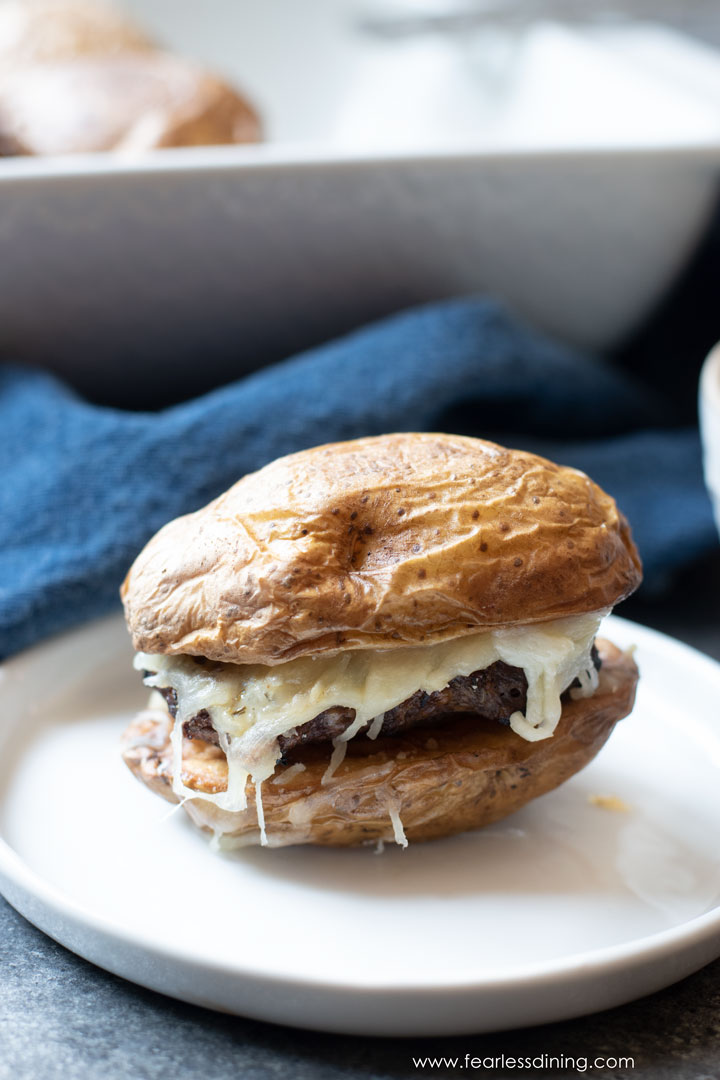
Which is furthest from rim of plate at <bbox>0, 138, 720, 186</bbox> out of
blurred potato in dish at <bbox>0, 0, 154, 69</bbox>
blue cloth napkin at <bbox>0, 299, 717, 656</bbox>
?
blurred potato in dish at <bbox>0, 0, 154, 69</bbox>

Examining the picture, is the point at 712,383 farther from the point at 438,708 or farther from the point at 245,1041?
the point at 245,1041

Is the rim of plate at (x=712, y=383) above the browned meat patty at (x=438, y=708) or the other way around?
above

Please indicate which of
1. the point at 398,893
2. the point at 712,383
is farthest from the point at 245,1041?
the point at 712,383

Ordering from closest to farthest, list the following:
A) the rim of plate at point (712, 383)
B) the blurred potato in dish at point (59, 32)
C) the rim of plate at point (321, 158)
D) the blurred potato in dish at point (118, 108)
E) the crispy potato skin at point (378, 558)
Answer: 1. the crispy potato skin at point (378, 558)
2. the rim of plate at point (712, 383)
3. the rim of plate at point (321, 158)
4. the blurred potato in dish at point (118, 108)
5. the blurred potato in dish at point (59, 32)

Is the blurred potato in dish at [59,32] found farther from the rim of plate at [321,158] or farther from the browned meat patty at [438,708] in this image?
the browned meat patty at [438,708]

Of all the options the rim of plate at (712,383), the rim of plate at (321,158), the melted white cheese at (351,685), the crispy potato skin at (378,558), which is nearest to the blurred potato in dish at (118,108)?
the rim of plate at (321,158)

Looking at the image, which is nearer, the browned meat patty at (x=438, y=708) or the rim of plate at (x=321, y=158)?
the browned meat patty at (x=438, y=708)

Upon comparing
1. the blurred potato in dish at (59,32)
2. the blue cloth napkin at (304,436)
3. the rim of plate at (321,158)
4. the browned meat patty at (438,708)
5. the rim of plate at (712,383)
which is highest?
the rim of plate at (321,158)

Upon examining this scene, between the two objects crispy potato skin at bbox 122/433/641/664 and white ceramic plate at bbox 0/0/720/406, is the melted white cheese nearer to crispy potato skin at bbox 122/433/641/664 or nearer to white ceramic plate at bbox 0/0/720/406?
crispy potato skin at bbox 122/433/641/664
